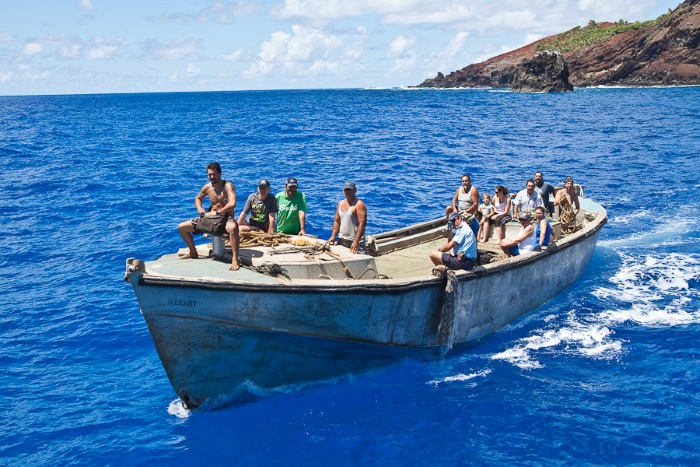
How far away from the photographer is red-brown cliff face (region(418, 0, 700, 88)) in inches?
4597

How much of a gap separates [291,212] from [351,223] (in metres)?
1.26

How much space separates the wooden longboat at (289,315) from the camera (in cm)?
956

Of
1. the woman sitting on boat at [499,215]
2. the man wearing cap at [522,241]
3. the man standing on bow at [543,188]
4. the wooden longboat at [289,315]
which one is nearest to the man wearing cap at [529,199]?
the woman sitting on boat at [499,215]

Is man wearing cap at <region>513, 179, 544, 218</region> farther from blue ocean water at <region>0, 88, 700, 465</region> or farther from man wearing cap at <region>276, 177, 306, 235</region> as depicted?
man wearing cap at <region>276, 177, 306, 235</region>

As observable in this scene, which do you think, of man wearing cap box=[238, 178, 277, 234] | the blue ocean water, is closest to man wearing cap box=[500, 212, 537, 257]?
the blue ocean water

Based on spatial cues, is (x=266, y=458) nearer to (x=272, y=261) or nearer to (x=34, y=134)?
(x=272, y=261)

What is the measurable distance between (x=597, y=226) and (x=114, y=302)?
1183 centimetres

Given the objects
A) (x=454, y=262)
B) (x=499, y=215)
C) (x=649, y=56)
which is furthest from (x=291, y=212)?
(x=649, y=56)

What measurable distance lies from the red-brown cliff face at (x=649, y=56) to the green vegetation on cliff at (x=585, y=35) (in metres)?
5.20

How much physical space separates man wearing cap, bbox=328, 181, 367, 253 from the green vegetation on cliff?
150 metres

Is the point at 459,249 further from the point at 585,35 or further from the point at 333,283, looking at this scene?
the point at 585,35

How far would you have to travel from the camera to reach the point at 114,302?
15312 millimetres

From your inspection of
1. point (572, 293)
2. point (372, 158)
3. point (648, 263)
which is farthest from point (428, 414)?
point (372, 158)

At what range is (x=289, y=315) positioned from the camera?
32.4 ft
